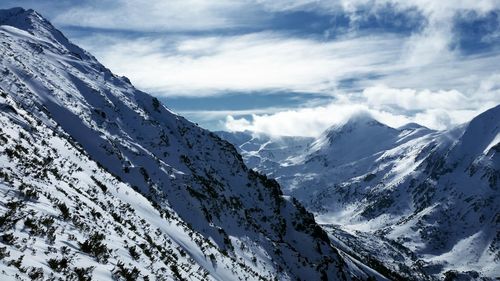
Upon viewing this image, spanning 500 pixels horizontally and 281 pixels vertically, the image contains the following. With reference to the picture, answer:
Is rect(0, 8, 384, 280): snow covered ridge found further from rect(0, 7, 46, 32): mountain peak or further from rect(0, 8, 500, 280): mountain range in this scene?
rect(0, 7, 46, 32): mountain peak

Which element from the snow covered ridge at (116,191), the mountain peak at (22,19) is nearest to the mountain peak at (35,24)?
the mountain peak at (22,19)

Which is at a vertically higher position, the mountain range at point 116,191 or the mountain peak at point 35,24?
the mountain peak at point 35,24

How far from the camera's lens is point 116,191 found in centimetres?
3581

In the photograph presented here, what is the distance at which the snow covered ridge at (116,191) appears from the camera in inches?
580

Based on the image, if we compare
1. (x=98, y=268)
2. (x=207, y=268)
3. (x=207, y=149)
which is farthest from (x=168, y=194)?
(x=98, y=268)

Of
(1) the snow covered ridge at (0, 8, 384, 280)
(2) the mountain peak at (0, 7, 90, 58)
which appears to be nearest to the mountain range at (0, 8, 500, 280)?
(1) the snow covered ridge at (0, 8, 384, 280)

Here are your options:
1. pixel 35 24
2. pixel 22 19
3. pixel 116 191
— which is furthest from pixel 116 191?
pixel 22 19

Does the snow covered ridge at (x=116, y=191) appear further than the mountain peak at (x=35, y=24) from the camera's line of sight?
No

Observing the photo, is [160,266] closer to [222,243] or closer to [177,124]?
[222,243]

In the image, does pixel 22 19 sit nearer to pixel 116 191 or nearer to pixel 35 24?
pixel 35 24

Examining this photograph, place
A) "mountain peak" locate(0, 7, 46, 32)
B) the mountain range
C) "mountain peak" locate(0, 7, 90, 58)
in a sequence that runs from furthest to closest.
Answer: "mountain peak" locate(0, 7, 46, 32) < "mountain peak" locate(0, 7, 90, 58) < the mountain range

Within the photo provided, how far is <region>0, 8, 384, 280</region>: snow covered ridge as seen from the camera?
14.7 meters

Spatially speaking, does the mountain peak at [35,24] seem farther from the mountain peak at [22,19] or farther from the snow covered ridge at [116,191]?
the snow covered ridge at [116,191]

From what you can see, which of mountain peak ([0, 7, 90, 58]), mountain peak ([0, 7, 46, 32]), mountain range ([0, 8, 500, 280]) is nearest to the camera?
mountain range ([0, 8, 500, 280])
